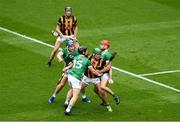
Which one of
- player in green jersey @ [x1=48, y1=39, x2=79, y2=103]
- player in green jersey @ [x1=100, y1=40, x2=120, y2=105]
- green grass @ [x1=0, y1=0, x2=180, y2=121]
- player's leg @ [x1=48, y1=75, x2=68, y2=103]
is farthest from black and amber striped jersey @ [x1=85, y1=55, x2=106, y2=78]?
green grass @ [x1=0, y1=0, x2=180, y2=121]

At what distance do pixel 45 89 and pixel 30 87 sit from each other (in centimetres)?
56

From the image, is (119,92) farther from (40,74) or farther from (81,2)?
(81,2)

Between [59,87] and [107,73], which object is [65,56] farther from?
[107,73]

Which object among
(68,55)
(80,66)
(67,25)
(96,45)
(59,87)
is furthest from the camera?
(96,45)

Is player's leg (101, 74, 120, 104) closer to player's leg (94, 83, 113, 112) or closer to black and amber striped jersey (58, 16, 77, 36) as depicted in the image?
player's leg (94, 83, 113, 112)

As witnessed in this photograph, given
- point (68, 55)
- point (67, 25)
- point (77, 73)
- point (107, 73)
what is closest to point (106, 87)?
point (107, 73)

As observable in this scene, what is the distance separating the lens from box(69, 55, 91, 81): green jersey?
63.0 feet

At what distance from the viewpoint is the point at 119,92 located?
71.4 feet

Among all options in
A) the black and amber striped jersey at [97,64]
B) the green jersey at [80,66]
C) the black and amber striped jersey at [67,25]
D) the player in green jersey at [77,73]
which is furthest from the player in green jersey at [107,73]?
the black and amber striped jersey at [67,25]

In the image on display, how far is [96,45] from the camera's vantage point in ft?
91.2

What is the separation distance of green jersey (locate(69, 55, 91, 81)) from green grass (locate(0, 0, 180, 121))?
52.3 inches

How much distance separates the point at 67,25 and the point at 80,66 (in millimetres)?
5592

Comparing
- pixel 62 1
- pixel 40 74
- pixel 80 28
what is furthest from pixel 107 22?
pixel 40 74

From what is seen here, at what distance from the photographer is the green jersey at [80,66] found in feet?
63.0
